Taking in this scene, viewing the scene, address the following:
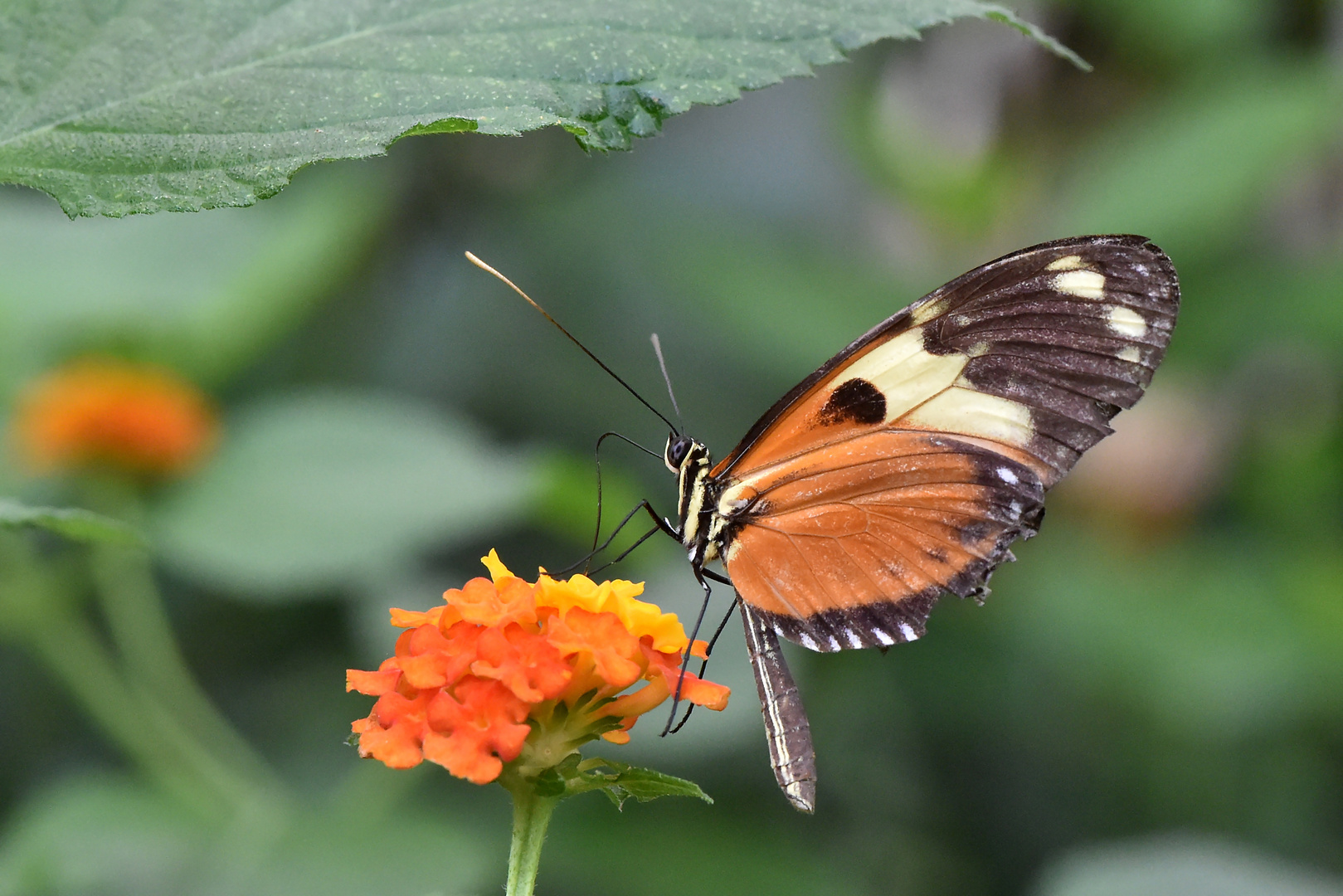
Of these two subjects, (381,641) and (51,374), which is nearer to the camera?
(381,641)

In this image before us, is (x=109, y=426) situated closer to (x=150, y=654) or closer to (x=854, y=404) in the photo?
(x=150, y=654)

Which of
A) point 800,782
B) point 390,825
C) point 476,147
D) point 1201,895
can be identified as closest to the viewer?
point 800,782

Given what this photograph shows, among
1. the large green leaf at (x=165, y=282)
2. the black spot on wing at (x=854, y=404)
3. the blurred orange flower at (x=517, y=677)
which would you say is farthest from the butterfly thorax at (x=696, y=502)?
the large green leaf at (x=165, y=282)

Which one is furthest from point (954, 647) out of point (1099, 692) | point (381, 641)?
point (381, 641)

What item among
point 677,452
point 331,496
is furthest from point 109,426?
point 677,452

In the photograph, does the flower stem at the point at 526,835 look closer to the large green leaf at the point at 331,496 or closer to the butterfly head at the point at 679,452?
the butterfly head at the point at 679,452

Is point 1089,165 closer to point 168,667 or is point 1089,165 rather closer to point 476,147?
point 476,147
